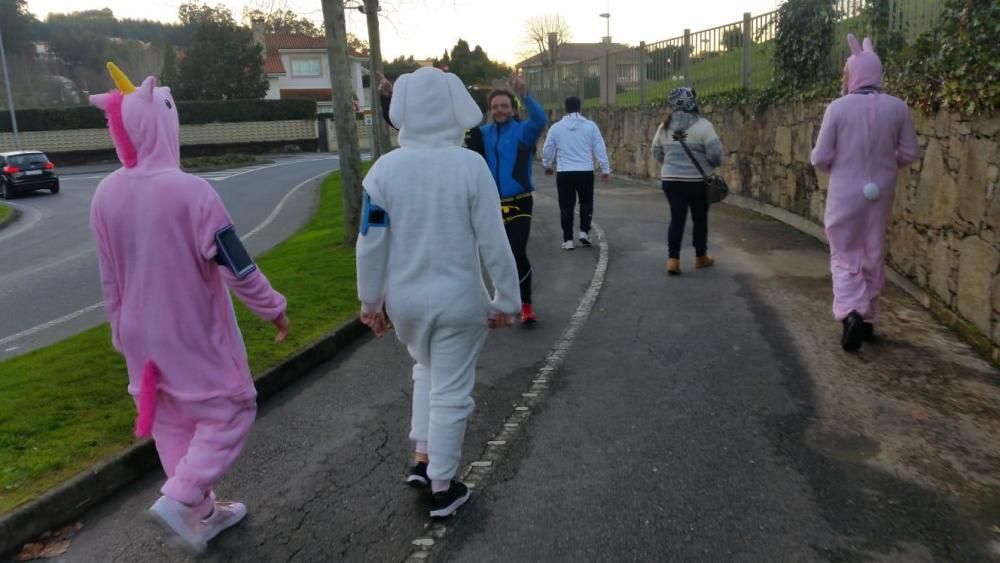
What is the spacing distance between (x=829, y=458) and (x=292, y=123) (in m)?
54.5

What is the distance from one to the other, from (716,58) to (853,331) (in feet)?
37.1

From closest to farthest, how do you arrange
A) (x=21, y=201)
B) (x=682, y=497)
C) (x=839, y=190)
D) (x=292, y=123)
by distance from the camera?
1. (x=682, y=497)
2. (x=839, y=190)
3. (x=21, y=201)
4. (x=292, y=123)

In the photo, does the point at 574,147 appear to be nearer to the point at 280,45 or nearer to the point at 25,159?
the point at 25,159

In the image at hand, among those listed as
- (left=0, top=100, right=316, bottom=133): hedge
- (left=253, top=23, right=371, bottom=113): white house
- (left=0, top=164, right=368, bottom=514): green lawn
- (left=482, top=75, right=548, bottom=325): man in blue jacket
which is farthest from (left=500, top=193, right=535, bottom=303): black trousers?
(left=253, top=23, right=371, bottom=113): white house

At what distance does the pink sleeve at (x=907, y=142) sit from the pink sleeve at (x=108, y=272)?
17.1 ft

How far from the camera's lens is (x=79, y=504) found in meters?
4.05

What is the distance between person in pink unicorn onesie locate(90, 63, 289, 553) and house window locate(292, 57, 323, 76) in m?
77.9

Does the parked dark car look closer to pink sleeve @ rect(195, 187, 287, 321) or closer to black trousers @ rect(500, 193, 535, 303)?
black trousers @ rect(500, 193, 535, 303)

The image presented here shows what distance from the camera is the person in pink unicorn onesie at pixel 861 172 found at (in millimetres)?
5770

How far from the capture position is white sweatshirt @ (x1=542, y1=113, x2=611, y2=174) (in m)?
10.2

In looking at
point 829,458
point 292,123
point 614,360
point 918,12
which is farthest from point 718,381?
point 292,123

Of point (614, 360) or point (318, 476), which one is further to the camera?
point (614, 360)

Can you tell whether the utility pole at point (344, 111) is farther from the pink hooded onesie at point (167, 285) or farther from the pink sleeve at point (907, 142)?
the pink hooded onesie at point (167, 285)

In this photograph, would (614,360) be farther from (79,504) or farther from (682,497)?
(79,504)
